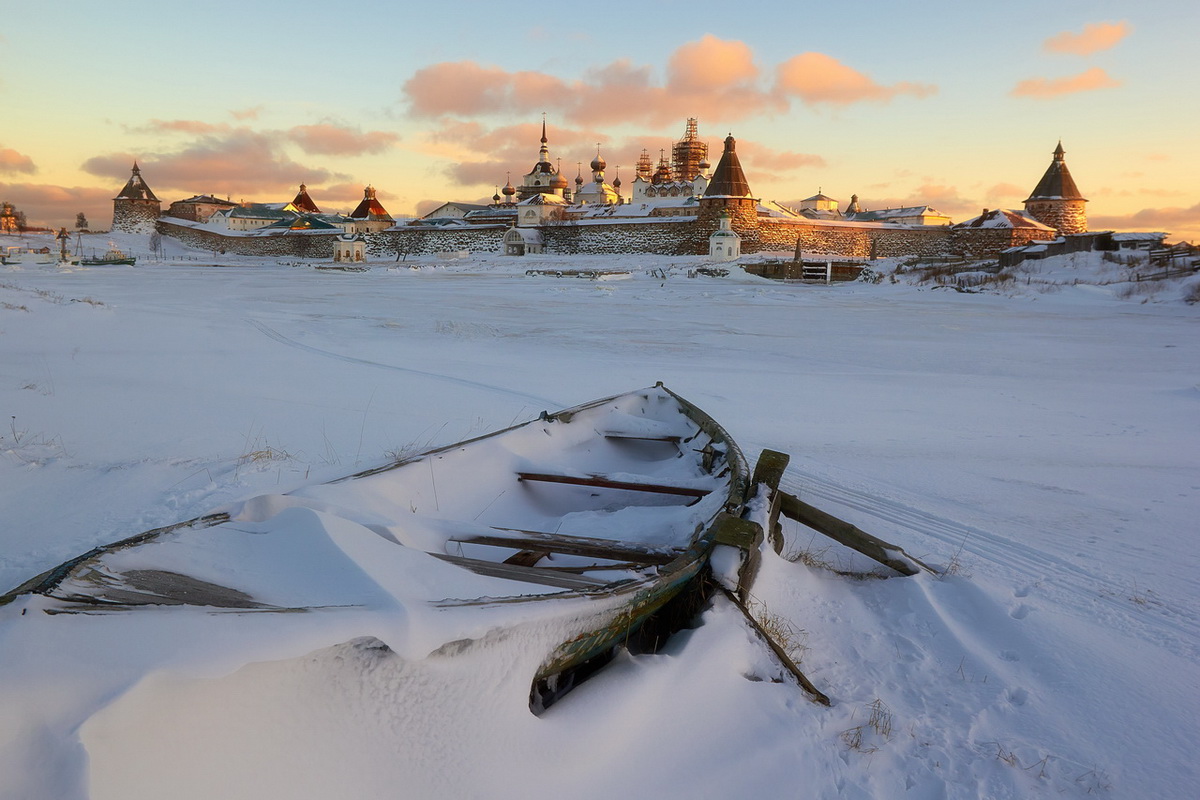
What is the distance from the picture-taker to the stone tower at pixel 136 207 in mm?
77500

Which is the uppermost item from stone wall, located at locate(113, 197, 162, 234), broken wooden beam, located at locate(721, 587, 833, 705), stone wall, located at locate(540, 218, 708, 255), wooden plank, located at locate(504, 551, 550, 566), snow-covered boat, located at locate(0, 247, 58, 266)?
stone wall, located at locate(113, 197, 162, 234)

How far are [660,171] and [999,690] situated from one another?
68853 mm

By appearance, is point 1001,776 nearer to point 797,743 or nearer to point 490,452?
point 797,743

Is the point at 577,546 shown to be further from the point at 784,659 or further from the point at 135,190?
the point at 135,190

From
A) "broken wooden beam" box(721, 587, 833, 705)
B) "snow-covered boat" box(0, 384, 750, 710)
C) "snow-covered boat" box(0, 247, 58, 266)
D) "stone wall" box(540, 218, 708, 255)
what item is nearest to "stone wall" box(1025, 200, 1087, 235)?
"stone wall" box(540, 218, 708, 255)

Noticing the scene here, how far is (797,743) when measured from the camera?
256 cm

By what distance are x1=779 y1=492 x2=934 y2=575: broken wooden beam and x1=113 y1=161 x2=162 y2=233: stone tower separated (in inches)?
3619

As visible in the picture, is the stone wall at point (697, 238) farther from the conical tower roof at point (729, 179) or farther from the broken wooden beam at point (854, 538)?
the broken wooden beam at point (854, 538)

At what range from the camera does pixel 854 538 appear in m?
3.89

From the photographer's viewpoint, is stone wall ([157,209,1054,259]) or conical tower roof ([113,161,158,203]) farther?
conical tower roof ([113,161,158,203])

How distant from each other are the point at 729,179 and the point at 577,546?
48964 mm

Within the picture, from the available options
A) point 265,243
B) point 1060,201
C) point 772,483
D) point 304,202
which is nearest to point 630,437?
point 772,483

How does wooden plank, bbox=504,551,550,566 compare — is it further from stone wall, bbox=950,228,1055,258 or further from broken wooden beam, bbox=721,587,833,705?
stone wall, bbox=950,228,1055,258

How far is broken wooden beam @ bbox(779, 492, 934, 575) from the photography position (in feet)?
12.5
